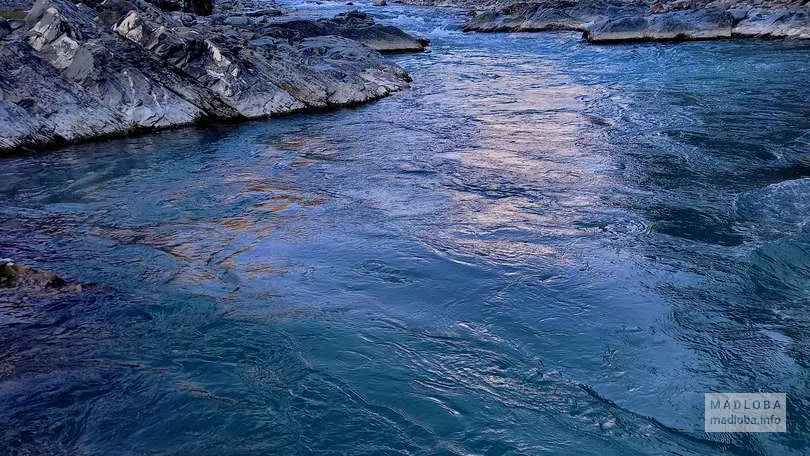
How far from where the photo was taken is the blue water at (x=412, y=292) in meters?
3.33

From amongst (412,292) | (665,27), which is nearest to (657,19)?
(665,27)

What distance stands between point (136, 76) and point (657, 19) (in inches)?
593

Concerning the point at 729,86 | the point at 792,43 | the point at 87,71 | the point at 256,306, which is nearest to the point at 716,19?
the point at 792,43

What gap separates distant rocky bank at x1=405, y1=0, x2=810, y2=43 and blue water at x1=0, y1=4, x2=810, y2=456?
10.0m

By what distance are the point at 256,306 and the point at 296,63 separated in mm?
8036

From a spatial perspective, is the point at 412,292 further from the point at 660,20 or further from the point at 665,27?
the point at 660,20

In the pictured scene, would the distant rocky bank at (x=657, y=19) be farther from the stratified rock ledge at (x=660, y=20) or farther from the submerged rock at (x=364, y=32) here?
the submerged rock at (x=364, y=32)

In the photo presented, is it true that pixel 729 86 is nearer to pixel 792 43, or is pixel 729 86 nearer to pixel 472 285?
pixel 792 43

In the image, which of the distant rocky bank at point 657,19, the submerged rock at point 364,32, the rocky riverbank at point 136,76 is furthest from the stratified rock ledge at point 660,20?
the rocky riverbank at point 136,76

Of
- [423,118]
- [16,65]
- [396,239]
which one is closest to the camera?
[396,239]

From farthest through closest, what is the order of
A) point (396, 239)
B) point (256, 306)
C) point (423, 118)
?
point (423, 118) → point (396, 239) → point (256, 306)

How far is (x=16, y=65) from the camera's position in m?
8.93

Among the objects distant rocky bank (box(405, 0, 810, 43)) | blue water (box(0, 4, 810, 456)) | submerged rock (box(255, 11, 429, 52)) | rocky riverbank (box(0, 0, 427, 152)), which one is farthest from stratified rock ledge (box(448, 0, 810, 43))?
blue water (box(0, 4, 810, 456))

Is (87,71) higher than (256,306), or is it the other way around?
(87,71)
